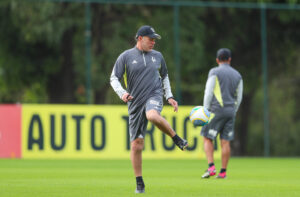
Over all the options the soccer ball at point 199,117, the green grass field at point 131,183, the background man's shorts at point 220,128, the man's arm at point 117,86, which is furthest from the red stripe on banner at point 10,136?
the man's arm at point 117,86

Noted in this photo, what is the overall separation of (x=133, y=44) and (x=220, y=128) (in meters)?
14.7

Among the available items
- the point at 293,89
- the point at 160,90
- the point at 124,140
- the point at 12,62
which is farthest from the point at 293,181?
the point at 293,89

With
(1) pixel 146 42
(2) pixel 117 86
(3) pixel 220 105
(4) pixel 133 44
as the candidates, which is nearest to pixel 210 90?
(3) pixel 220 105

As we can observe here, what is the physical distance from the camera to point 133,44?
27.0 meters

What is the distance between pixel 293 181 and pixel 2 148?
9656 mm

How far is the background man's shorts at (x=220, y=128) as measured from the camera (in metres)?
12.6

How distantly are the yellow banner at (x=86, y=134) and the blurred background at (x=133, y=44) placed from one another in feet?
8.38

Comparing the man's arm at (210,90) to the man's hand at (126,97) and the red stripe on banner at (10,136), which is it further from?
the red stripe on banner at (10,136)

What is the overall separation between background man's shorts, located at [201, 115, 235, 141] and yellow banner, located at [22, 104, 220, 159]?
7.62 meters

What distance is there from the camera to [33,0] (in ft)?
82.0

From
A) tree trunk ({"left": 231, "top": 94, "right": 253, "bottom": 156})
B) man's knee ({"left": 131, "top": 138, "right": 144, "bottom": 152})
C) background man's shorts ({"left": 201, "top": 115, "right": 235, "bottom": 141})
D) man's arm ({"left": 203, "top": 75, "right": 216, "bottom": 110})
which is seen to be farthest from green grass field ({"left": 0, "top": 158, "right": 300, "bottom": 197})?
tree trunk ({"left": 231, "top": 94, "right": 253, "bottom": 156})

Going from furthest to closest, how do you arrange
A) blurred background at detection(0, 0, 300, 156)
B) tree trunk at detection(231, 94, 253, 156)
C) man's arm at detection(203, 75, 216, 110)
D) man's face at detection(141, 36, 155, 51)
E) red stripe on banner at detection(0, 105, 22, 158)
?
1. tree trunk at detection(231, 94, 253, 156)
2. blurred background at detection(0, 0, 300, 156)
3. red stripe on banner at detection(0, 105, 22, 158)
4. man's arm at detection(203, 75, 216, 110)
5. man's face at detection(141, 36, 155, 51)

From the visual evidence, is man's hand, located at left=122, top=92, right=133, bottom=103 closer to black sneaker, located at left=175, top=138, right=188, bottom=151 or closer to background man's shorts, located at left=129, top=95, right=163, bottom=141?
background man's shorts, located at left=129, top=95, right=163, bottom=141

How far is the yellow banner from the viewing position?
1955cm
